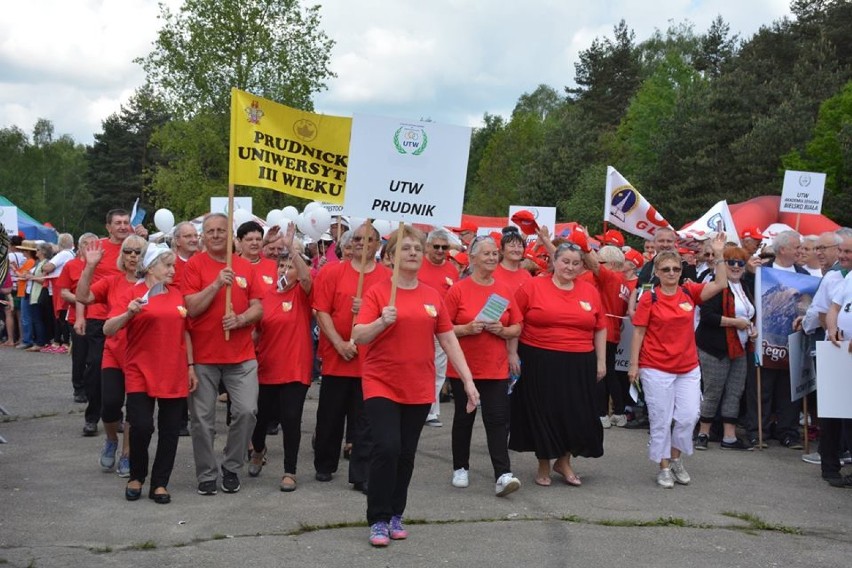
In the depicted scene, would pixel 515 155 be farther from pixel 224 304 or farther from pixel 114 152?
pixel 224 304

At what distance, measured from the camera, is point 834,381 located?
874cm

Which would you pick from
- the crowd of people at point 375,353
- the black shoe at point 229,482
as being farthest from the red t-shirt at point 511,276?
the black shoe at point 229,482

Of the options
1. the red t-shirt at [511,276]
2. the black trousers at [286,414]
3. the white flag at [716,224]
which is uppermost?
the white flag at [716,224]

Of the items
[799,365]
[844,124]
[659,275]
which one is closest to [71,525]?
[659,275]

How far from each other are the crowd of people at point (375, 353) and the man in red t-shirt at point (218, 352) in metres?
0.01

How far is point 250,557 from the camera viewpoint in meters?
6.21

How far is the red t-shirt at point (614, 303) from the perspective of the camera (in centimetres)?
1123

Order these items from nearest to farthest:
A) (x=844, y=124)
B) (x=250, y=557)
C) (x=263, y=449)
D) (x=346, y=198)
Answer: (x=250, y=557)
(x=346, y=198)
(x=263, y=449)
(x=844, y=124)

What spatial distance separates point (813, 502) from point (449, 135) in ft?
13.1

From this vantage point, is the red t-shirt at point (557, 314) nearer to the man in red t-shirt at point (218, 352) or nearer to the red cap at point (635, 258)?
the man in red t-shirt at point (218, 352)

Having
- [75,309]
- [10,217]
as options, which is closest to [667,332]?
[75,309]

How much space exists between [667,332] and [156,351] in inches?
160

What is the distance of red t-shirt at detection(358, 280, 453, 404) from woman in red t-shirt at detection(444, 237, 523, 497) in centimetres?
143

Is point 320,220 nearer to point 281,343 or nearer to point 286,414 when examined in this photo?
point 281,343
